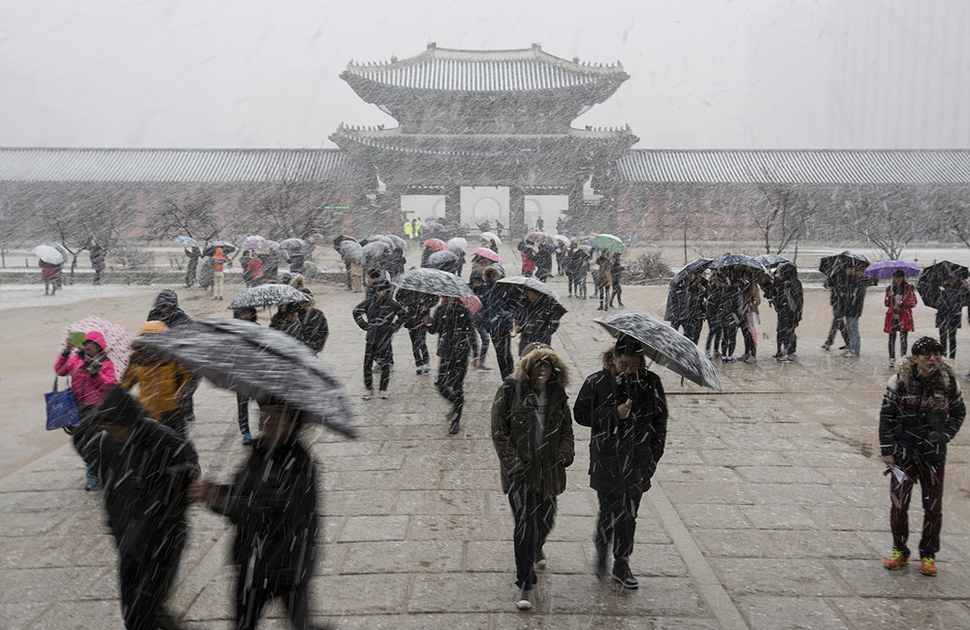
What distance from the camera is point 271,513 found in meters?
2.54

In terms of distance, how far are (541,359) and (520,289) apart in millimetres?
3087

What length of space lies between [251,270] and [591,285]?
868cm

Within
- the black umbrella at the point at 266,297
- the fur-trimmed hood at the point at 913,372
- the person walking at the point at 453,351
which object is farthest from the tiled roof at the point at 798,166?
the fur-trimmed hood at the point at 913,372

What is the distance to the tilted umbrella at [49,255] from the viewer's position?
15.3 meters

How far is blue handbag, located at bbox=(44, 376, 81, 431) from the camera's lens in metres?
4.61

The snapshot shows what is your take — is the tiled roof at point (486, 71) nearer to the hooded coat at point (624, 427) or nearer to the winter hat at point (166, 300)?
the winter hat at point (166, 300)

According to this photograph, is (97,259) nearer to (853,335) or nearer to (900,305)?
(853,335)

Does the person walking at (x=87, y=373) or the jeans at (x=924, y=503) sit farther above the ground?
the person walking at (x=87, y=373)

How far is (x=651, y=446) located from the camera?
137 inches

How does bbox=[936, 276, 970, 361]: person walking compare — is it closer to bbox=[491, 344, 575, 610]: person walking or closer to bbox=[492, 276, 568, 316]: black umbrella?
bbox=[492, 276, 568, 316]: black umbrella

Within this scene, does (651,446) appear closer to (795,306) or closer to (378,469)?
(378,469)

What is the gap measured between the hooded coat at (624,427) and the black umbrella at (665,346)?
6.1 inches

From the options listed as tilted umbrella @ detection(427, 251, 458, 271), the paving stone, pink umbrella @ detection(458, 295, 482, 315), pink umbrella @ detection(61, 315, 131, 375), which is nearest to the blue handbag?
pink umbrella @ detection(61, 315, 131, 375)

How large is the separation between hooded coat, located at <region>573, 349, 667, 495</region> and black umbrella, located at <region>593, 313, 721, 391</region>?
156 mm
